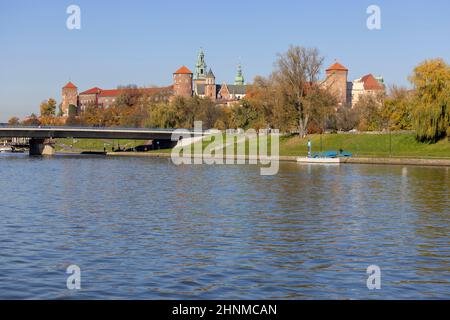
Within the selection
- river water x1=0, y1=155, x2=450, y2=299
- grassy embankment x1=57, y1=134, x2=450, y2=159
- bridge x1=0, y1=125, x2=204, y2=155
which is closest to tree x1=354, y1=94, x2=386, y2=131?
grassy embankment x1=57, y1=134, x2=450, y2=159

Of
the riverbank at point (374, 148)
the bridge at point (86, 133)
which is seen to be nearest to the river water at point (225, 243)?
the riverbank at point (374, 148)

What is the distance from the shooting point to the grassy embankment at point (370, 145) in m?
90.9

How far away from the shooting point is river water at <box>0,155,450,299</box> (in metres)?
19.0

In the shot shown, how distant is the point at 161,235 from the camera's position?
27.5 m

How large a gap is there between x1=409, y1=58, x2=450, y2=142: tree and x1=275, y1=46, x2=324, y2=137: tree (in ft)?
66.0

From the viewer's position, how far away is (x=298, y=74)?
112500mm

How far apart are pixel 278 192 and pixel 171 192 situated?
672 centimetres

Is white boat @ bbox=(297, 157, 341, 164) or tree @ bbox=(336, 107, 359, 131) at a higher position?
tree @ bbox=(336, 107, 359, 131)

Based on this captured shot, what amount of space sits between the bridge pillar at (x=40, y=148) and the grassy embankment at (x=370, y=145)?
156 feet

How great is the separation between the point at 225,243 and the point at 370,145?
80788mm

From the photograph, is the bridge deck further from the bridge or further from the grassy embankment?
the grassy embankment

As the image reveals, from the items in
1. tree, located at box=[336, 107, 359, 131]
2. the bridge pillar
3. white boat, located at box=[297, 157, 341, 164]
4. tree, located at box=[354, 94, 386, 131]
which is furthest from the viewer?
tree, located at box=[336, 107, 359, 131]

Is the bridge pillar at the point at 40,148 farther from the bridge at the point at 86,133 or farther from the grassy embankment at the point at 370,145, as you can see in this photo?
the grassy embankment at the point at 370,145

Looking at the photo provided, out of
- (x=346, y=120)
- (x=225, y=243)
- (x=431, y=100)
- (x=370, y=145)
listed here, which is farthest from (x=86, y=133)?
(x=225, y=243)
